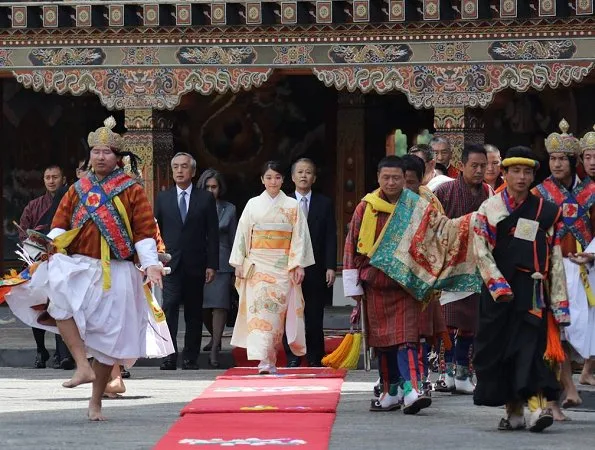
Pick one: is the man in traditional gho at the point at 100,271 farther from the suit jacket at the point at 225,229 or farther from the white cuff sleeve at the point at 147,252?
the suit jacket at the point at 225,229

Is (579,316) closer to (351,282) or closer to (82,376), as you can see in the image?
(351,282)

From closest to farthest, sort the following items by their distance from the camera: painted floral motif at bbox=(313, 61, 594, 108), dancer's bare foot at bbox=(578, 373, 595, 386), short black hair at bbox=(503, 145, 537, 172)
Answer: short black hair at bbox=(503, 145, 537, 172)
dancer's bare foot at bbox=(578, 373, 595, 386)
painted floral motif at bbox=(313, 61, 594, 108)

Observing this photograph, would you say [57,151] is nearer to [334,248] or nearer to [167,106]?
[167,106]

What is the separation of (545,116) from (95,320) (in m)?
12.4

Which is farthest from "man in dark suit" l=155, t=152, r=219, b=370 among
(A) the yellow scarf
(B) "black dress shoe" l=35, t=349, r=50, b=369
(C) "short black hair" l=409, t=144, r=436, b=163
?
(A) the yellow scarf

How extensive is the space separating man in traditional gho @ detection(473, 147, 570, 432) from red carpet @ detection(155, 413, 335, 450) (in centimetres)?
98

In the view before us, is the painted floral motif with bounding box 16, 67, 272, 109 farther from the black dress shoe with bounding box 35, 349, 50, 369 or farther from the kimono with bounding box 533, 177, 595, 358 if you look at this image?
the kimono with bounding box 533, 177, 595, 358

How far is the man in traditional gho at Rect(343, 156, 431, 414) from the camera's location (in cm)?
1090

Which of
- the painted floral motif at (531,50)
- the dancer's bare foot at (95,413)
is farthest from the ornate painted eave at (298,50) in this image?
the dancer's bare foot at (95,413)

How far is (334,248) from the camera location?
49.5 ft

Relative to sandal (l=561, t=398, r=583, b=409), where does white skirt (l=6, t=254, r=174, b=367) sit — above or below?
above

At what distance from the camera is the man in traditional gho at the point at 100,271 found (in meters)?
10.4

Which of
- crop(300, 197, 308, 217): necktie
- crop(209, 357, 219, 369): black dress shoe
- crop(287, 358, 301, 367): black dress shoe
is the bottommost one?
crop(209, 357, 219, 369): black dress shoe

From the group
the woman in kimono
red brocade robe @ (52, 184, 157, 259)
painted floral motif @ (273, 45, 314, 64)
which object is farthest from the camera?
painted floral motif @ (273, 45, 314, 64)
